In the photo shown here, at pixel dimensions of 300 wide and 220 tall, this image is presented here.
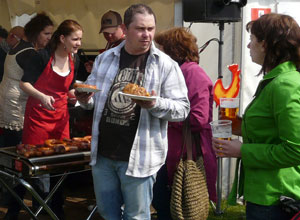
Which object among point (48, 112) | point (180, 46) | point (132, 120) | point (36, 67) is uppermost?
point (180, 46)

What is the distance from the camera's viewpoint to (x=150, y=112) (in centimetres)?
270

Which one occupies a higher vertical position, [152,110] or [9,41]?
[9,41]

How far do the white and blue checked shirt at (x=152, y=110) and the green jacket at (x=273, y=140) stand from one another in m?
0.64

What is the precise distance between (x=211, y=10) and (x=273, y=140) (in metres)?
2.87

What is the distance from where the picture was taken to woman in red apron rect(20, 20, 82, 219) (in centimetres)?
400

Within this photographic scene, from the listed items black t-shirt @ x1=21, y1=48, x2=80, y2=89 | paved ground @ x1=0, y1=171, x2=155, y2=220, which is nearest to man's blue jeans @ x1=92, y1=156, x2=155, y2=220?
black t-shirt @ x1=21, y1=48, x2=80, y2=89

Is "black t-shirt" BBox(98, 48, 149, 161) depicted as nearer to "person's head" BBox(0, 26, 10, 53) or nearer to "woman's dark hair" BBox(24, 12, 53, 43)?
"woman's dark hair" BBox(24, 12, 53, 43)

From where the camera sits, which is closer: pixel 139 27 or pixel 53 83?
pixel 139 27

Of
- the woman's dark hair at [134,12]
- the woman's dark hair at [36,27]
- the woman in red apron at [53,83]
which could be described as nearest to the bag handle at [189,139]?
the woman's dark hair at [134,12]

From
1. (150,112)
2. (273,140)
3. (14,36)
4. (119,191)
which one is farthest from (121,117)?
(14,36)

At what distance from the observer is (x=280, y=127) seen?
79.2 inches

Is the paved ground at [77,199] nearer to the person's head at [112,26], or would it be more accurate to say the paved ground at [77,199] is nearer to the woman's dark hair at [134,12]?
the person's head at [112,26]

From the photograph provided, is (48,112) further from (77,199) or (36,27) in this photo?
(77,199)

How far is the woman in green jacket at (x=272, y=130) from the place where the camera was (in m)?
2.01
